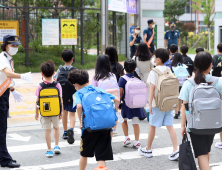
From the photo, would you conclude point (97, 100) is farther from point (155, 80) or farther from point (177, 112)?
point (177, 112)

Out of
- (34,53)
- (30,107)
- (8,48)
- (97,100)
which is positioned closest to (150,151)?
(97,100)

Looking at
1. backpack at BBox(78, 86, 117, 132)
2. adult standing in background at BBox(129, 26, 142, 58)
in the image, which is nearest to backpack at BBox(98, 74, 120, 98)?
backpack at BBox(78, 86, 117, 132)

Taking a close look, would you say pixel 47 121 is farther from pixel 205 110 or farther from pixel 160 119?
pixel 205 110

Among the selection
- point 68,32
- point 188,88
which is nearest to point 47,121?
point 188,88

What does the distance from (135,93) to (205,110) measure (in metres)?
2.03

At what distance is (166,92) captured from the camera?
17.1ft

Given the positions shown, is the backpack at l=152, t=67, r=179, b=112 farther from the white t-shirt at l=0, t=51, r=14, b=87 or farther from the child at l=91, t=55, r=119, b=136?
the white t-shirt at l=0, t=51, r=14, b=87

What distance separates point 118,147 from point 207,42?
32.6 m

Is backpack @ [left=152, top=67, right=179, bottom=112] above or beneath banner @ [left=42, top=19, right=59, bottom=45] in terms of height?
beneath

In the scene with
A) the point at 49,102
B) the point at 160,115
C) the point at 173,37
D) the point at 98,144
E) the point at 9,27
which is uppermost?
the point at 9,27

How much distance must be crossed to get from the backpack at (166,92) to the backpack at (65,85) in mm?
1786

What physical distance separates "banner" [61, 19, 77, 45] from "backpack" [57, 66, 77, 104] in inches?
402

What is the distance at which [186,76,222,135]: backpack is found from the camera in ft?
12.5

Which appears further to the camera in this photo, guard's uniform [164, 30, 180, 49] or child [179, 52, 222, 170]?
guard's uniform [164, 30, 180, 49]
